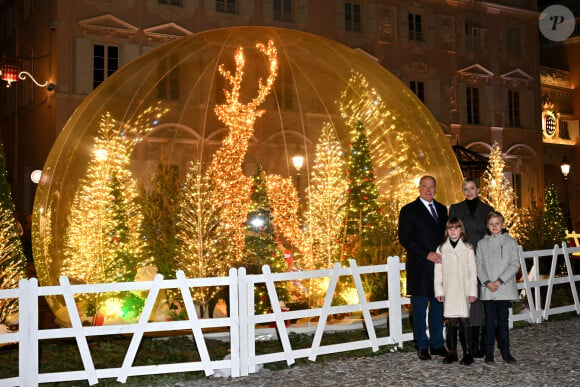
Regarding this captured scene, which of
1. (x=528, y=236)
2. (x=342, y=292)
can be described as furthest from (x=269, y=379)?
(x=528, y=236)

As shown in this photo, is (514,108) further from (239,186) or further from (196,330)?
(196,330)

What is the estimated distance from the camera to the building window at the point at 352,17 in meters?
27.1

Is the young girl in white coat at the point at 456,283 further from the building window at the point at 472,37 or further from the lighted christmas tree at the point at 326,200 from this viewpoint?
the building window at the point at 472,37

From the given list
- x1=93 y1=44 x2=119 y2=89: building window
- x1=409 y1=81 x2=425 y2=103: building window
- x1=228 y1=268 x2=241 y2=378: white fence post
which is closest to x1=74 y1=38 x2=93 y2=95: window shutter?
x1=93 y1=44 x2=119 y2=89: building window

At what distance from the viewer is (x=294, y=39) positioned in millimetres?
9453

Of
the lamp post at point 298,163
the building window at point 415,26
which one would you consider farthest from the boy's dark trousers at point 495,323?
the building window at point 415,26

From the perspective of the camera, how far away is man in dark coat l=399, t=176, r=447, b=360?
7280 millimetres

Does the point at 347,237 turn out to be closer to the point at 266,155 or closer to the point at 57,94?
the point at 266,155

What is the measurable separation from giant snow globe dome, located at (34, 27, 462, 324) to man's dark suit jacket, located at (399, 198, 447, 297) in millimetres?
1440

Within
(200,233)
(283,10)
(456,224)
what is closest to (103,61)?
(283,10)

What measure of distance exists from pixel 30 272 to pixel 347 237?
37.4ft

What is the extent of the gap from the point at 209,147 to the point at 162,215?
1.02 meters

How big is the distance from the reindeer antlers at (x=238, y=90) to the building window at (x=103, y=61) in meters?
14.3

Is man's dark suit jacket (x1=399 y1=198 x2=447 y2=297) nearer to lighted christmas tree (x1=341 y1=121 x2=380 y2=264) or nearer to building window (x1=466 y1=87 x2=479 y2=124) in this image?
A: lighted christmas tree (x1=341 y1=121 x2=380 y2=264)
